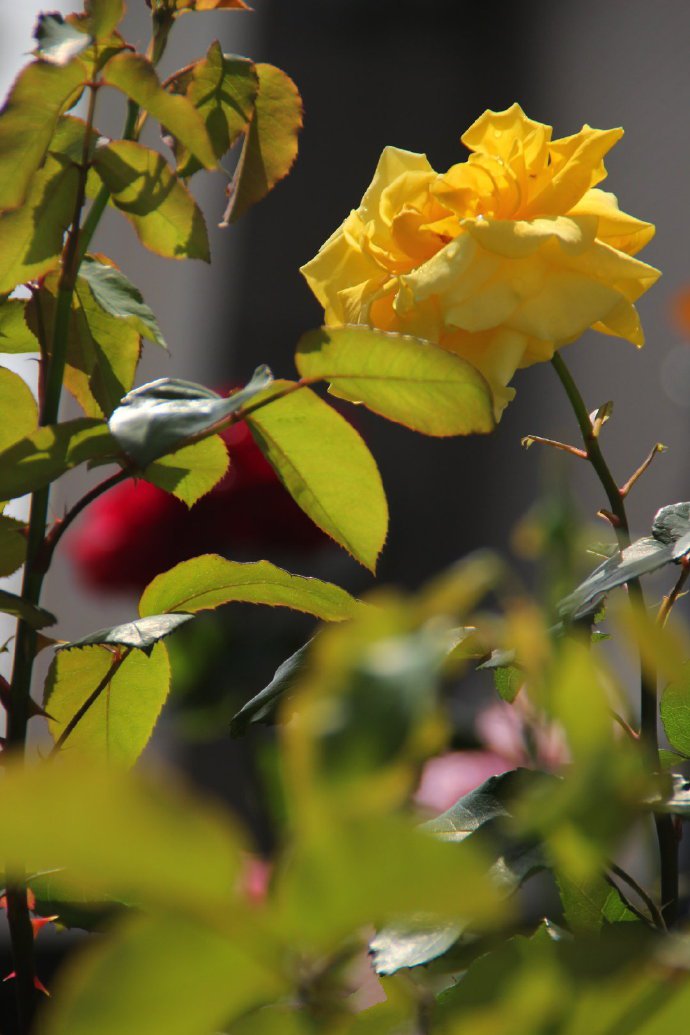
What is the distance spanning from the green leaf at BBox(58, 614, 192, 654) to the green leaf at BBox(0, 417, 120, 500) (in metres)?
0.04

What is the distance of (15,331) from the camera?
24 centimetres

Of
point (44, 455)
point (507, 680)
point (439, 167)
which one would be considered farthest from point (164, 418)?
point (439, 167)

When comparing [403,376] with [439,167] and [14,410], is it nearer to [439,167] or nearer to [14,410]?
[14,410]

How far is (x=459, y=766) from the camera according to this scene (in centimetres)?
81

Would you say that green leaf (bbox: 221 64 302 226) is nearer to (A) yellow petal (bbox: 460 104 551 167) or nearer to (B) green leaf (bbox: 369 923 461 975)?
(A) yellow petal (bbox: 460 104 551 167)

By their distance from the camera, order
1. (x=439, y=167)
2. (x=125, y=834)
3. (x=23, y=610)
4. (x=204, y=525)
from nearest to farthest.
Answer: (x=125, y=834)
(x=23, y=610)
(x=204, y=525)
(x=439, y=167)

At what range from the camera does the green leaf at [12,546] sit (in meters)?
0.21

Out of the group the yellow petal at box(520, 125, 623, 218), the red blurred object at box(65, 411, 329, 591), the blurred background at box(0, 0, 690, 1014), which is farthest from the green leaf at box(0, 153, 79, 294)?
the blurred background at box(0, 0, 690, 1014)

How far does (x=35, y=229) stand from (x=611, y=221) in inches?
5.1

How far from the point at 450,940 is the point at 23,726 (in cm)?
8

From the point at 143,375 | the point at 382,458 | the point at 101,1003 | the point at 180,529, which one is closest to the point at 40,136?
the point at 101,1003

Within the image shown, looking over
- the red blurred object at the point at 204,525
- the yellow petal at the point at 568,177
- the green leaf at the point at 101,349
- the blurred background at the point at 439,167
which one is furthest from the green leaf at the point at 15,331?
the blurred background at the point at 439,167

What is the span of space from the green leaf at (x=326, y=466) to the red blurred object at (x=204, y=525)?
606 millimetres

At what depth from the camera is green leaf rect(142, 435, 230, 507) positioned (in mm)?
222
